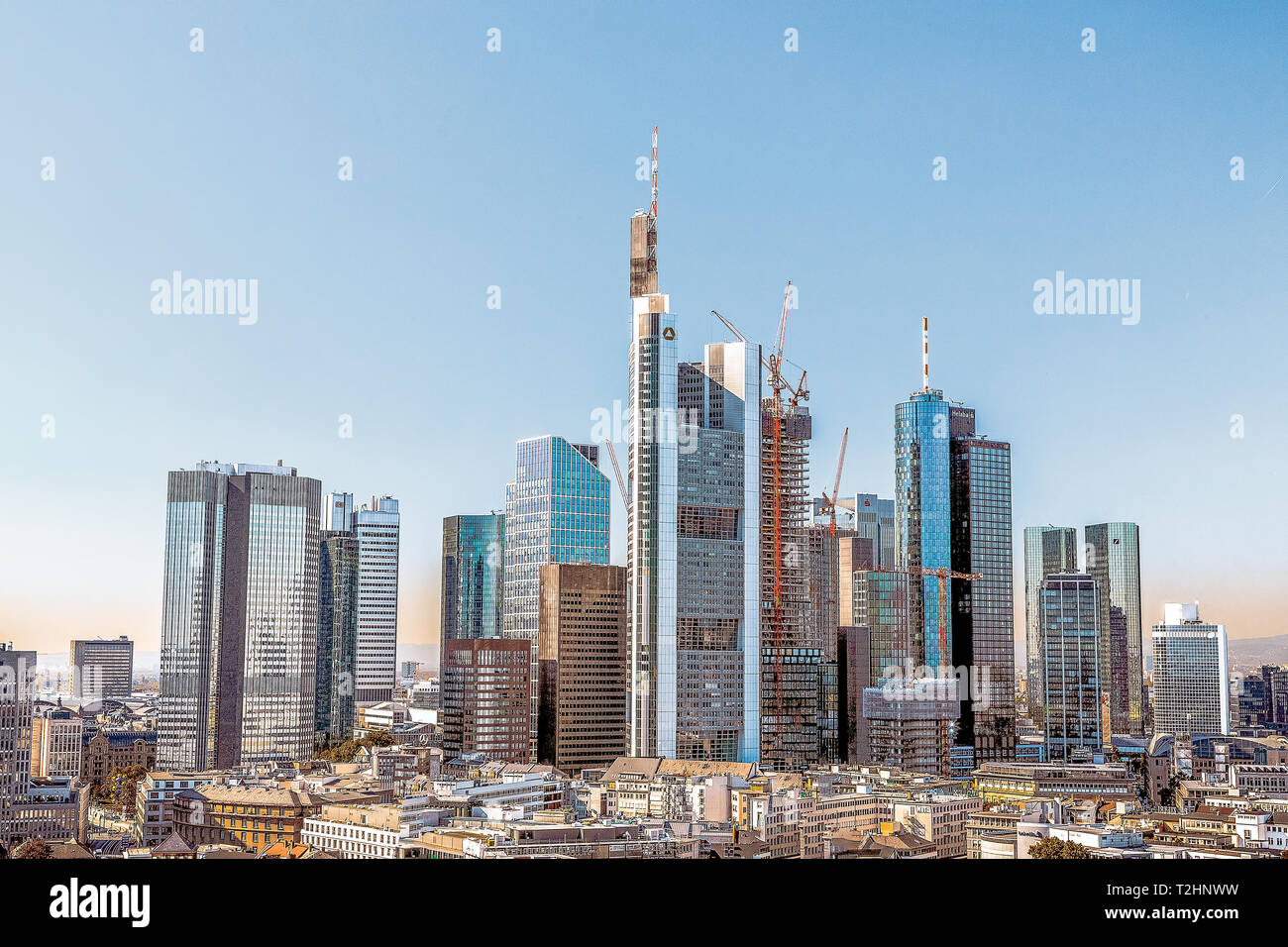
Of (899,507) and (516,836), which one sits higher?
(899,507)

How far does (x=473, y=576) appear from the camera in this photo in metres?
42.0

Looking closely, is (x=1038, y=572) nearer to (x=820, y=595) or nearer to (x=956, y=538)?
(x=956, y=538)

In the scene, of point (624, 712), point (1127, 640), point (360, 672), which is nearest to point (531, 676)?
point (624, 712)

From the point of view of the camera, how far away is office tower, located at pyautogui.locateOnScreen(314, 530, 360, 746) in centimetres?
3672

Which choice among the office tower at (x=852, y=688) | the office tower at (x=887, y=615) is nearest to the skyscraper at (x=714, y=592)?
the office tower at (x=852, y=688)

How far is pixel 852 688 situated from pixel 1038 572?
435 inches

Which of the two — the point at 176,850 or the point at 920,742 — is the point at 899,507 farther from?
the point at 176,850

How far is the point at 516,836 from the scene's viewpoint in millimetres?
13984

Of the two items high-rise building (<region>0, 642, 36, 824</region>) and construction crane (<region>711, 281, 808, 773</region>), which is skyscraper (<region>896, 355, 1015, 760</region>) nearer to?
construction crane (<region>711, 281, 808, 773</region>)

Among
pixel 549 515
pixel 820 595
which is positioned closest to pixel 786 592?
pixel 820 595

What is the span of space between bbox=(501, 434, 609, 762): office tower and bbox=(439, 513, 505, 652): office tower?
1752 mm

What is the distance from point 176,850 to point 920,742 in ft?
72.1

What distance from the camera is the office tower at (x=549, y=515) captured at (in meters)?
36.7
